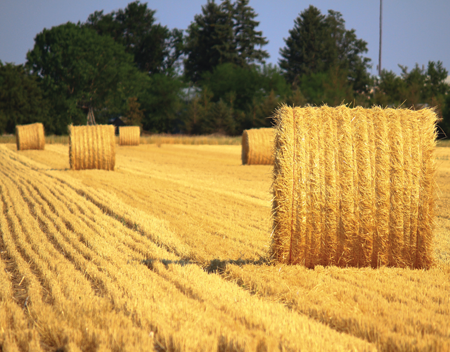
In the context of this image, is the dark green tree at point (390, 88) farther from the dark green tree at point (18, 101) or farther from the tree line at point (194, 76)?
the dark green tree at point (18, 101)

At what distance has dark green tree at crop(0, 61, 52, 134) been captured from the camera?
1647 inches

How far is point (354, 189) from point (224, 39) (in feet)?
179

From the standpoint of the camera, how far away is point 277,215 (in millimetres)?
4297

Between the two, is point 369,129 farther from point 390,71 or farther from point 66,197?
point 390,71

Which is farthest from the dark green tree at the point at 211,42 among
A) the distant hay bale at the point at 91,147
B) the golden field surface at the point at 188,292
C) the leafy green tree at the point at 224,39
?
the golden field surface at the point at 188,292

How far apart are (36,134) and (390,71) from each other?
132 ft

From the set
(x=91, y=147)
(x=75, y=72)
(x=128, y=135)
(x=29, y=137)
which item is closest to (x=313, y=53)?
(x=75, y=72)

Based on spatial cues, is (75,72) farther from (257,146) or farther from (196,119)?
(257,146)

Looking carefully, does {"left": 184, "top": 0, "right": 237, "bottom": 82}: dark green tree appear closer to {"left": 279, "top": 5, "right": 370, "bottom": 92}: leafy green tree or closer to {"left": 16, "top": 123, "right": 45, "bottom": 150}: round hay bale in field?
{"left": 279, "top": 5, "right": 370, "bottom": 92}: leafy green tree

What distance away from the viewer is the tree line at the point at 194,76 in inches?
1743

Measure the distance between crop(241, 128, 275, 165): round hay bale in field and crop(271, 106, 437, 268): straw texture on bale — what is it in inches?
441

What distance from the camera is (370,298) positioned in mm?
3492

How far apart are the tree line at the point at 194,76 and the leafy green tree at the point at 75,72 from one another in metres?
0.10

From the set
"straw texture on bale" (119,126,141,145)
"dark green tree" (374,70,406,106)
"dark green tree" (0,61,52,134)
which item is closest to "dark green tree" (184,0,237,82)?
"dark green tree" (374,70,406,106)
